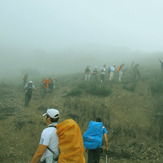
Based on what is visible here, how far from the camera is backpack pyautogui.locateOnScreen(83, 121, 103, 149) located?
17.5ft

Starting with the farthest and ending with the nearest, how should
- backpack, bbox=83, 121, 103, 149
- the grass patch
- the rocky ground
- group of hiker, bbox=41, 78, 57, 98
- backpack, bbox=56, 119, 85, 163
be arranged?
group of hiker, bbox=41, 78, 57, 98 < the grass patch < the rocky ground < backpack, bbox=83, 121, 103, 149 < backpack, bbox=56, 119, 85, 163

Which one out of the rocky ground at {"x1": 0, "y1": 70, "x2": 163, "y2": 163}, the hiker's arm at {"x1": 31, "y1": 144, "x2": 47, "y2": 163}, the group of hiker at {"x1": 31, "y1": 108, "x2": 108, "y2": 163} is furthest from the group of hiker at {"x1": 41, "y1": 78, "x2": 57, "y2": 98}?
the hiker's arm at {"x1": 31, "y1": 144, "x2": 47, "y2": 163}

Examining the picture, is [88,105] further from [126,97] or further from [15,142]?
[15,142]

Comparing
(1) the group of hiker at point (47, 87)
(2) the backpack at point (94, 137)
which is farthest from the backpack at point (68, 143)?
(1) the group of hiker at point (47, 87)

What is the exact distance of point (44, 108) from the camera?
43.7ft

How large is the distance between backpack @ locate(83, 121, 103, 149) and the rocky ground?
3.50 m

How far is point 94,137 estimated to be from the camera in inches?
212

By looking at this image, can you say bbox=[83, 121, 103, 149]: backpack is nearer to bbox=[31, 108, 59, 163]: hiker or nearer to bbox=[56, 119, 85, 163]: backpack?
bbox=[56, 119, 85, 163]: backpack

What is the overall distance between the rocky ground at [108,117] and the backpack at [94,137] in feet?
11.5

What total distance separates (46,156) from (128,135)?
814cm

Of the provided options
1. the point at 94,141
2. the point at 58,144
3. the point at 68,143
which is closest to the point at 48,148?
the point at 58,144

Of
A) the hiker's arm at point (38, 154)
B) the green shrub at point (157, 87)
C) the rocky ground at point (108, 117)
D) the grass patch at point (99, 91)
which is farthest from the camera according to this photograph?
the grass patch at point (99, 91)

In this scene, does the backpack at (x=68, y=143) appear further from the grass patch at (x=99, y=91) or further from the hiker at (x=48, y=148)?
the grass patch at (x=99, y=91)

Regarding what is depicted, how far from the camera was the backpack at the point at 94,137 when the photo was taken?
5336mm
